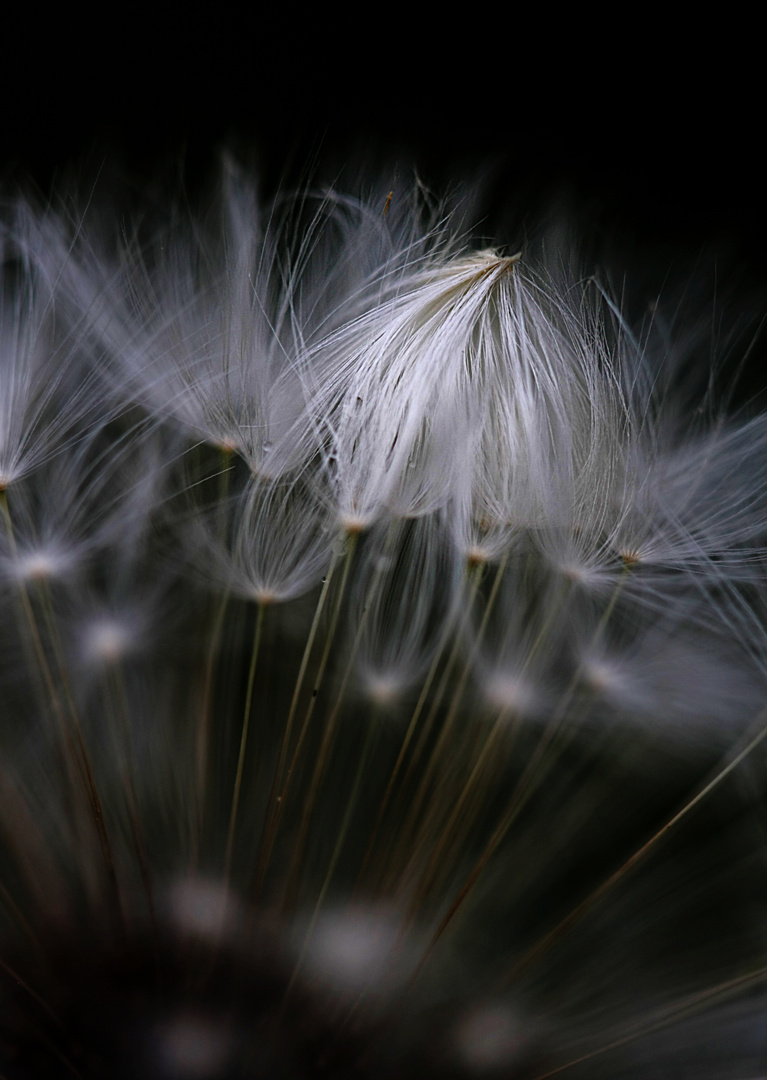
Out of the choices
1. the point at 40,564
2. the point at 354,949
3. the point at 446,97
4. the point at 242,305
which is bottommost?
the point at 354,949

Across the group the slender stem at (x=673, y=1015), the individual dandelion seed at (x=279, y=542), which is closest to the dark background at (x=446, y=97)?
the individual dandelion seed at (x=279, y=542)

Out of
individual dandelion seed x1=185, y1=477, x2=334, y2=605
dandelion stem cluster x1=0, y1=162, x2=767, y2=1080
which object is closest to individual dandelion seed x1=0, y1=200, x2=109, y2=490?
dandelion stem cluster x1=0, y1=162, x2=767, y2=1080

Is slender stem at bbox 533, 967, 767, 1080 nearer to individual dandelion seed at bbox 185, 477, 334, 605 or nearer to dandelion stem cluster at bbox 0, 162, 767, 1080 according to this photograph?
dandelion stem cluster at bbox 0, 162, 767, 1080

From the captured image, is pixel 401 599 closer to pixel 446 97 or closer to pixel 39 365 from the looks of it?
pixel 39 365

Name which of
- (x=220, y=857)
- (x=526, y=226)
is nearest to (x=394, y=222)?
Result: (x=526, y=226)

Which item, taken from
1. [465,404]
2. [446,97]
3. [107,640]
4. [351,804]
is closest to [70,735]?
[107,640]

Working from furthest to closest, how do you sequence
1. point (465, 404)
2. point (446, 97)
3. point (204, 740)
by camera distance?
point (446, 97)
point (204, 740)
point (465, 404)

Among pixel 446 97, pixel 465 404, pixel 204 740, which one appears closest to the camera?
pixel 465 404

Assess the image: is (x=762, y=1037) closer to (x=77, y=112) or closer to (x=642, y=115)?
(x=642, y=115)

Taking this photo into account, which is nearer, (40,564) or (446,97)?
(40,564)
